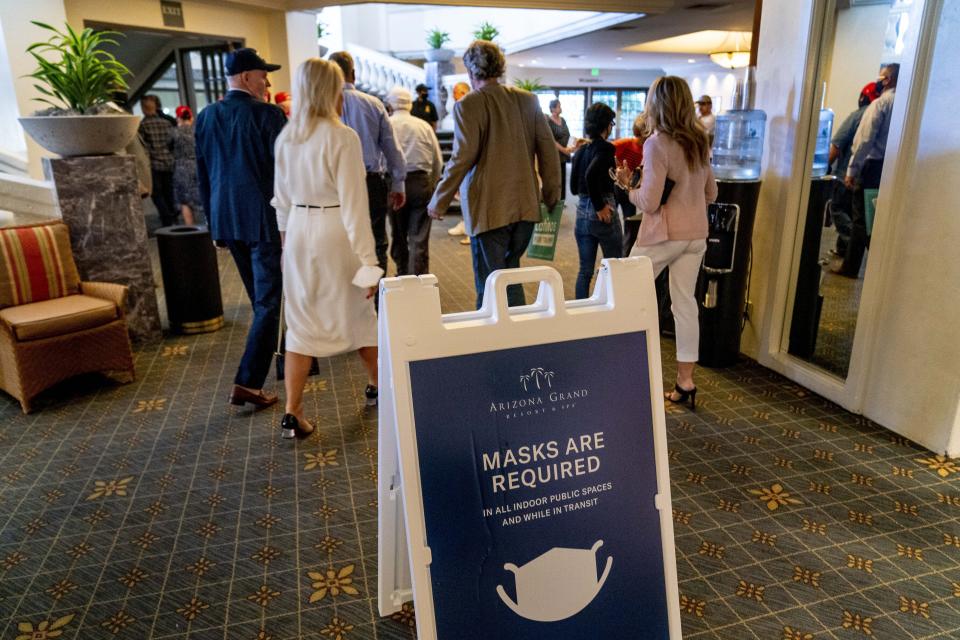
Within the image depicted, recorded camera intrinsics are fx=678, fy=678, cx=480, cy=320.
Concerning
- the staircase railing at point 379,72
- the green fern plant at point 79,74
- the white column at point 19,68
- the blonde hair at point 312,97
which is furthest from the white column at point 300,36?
the blonde hair at point 312,97

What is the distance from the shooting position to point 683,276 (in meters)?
3.12

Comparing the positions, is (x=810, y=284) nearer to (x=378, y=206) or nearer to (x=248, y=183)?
(x=378, y=206)

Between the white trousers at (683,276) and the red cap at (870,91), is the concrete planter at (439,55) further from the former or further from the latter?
the white trousers at (683,276)

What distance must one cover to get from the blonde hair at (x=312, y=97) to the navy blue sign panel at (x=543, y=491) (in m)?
1.56

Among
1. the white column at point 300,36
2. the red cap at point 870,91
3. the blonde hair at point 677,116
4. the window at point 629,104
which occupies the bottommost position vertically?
the blonde hair at point 677,116

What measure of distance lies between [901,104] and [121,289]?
3790 millimetres

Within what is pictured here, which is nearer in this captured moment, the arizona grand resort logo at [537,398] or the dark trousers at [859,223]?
the arizona grand resort logo at [537,398]

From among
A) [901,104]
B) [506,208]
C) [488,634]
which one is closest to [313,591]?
[488,634]

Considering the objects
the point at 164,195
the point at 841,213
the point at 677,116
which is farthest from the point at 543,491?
the point at 164,195

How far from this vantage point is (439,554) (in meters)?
1.42

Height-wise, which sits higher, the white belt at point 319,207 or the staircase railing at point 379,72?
the staircase railing at point 379,72

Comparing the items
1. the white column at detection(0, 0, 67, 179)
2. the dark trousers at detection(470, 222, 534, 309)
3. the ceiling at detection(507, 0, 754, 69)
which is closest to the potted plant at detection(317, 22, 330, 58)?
the ceiling at detection(507, 0, 754, 69)

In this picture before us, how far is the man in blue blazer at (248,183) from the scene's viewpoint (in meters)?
2.98

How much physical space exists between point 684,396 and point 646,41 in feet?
37.3
